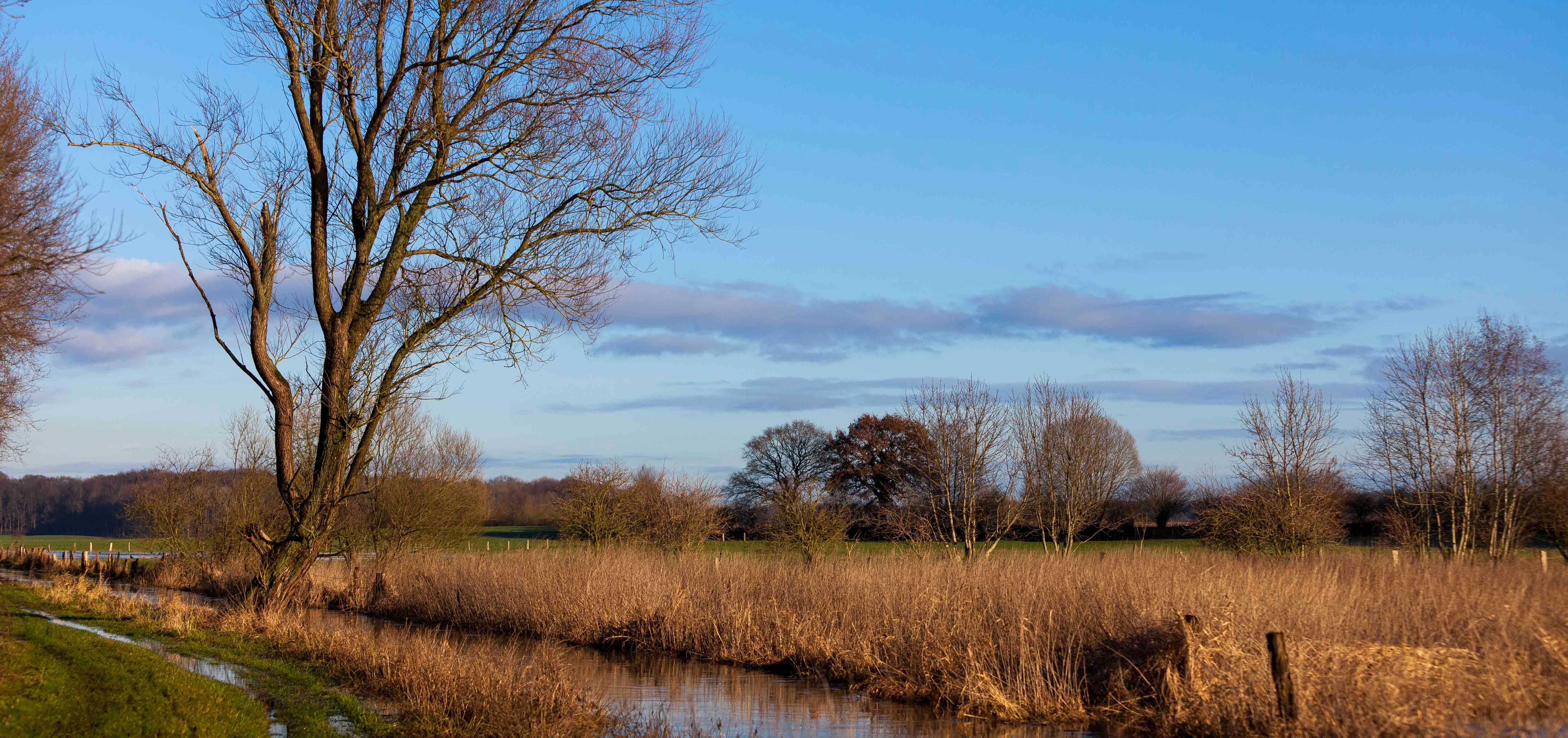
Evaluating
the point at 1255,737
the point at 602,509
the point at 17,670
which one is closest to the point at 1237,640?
the point at 1255,737

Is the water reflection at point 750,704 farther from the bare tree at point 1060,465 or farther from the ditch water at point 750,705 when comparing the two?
the bare tree at point 1060,465

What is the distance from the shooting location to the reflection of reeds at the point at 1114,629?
371 inches

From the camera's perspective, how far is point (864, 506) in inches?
2496

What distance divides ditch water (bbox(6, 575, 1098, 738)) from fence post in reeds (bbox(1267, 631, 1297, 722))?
226cm

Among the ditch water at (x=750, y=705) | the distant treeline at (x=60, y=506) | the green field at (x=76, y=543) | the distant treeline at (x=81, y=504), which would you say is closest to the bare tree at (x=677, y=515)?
the ditch water at (x=750, y=705)

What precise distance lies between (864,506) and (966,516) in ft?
114

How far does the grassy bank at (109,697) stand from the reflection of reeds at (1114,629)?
7707 mm

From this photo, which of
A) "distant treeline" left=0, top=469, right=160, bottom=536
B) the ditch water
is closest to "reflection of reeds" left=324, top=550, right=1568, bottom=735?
the ditch water

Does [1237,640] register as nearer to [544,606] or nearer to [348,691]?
[348,691]

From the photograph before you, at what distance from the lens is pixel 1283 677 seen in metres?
8.80

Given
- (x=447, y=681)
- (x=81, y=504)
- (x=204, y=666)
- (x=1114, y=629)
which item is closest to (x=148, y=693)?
(x=447, y=681)

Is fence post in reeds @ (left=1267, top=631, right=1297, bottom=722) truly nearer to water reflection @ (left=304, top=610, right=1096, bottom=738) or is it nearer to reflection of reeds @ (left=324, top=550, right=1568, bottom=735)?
reflection of reeds @ (left=324, top=550, right=1568, bottom=735)

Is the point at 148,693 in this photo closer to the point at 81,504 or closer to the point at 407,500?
the point at 407,500

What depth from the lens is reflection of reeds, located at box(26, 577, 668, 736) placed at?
9320 mm
